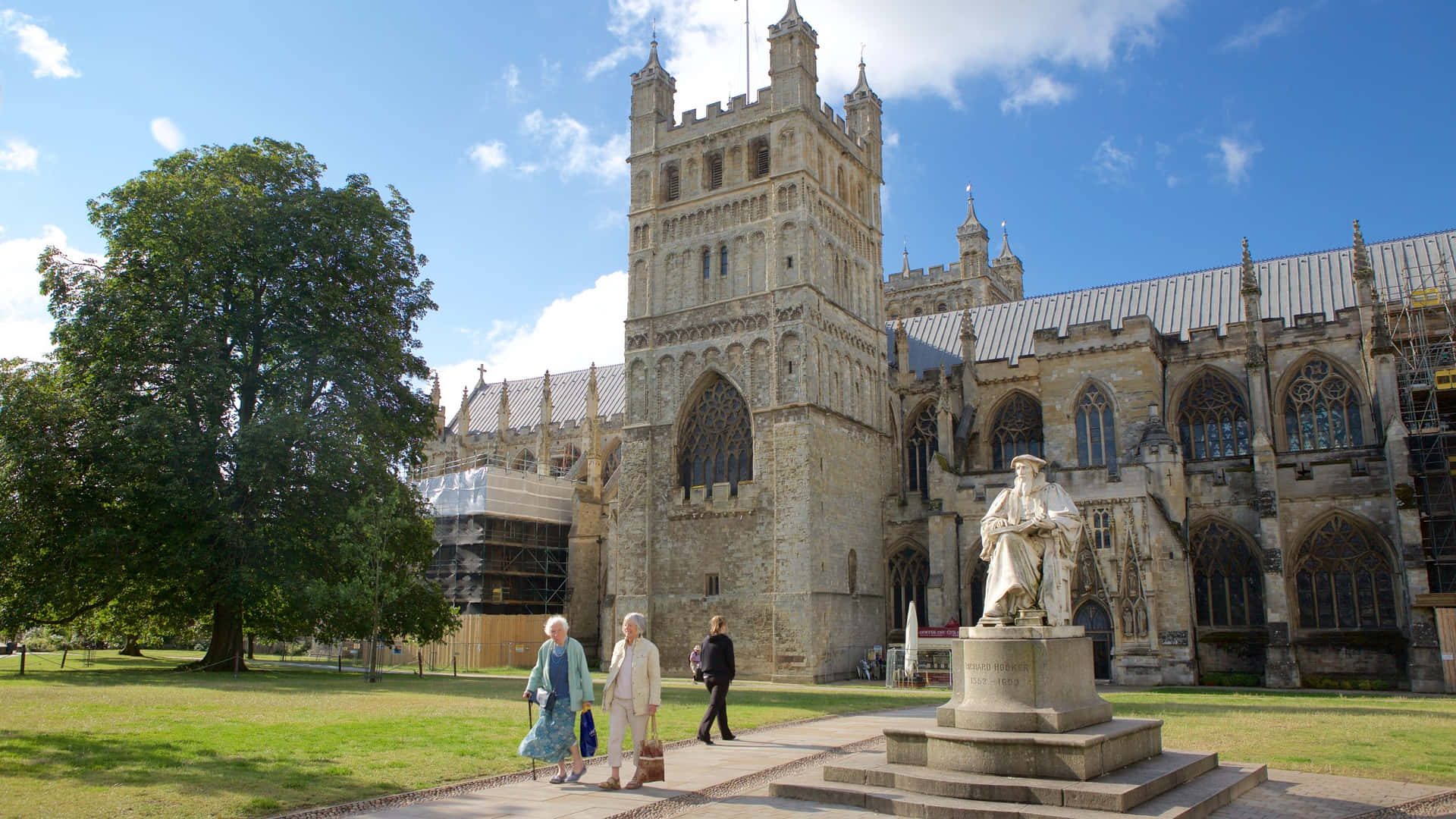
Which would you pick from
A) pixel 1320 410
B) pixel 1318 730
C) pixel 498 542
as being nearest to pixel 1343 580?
pixel 1320 410

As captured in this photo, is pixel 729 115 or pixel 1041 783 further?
pixel 729 115

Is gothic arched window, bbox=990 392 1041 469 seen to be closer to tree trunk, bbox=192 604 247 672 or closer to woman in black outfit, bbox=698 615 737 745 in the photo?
woman in black outfit, bbox=698 615 737 745

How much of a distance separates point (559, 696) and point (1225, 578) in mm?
24597

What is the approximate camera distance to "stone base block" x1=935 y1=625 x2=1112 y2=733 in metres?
9.16

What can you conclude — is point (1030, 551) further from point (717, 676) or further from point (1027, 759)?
point (717, 676)

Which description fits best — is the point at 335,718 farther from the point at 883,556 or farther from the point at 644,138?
the point at 644,138

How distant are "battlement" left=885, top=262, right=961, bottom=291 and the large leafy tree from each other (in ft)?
105

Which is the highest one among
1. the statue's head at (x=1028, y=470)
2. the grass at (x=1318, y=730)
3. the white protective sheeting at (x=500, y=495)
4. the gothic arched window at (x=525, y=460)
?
the gothic arched window at (x=525, y=460)

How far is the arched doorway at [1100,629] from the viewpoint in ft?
88.7

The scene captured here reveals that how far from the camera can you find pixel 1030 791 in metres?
8.28

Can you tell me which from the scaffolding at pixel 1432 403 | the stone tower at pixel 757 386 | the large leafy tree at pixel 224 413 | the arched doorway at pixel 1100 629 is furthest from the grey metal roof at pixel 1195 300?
the large leafy tree at pixel 224 413

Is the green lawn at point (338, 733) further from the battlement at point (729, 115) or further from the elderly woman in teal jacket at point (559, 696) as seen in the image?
the battlement at point (729, 115)

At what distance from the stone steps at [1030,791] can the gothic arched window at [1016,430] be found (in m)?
25.8

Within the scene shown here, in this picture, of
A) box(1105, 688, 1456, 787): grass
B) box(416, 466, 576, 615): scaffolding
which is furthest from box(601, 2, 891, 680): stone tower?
box(1105, 688, 1456, 787): grass
